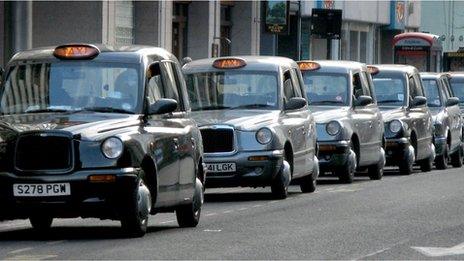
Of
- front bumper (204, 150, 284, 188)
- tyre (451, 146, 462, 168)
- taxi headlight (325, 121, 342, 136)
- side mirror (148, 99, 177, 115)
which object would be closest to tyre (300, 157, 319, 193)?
taxi headlight (325, 121, 342, 136)

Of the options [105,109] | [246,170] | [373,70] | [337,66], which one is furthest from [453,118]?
[105,109]

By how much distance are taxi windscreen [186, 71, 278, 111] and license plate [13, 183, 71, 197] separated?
790cm

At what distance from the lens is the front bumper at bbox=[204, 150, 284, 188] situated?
2145 centimetres

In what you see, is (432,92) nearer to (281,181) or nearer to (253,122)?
(281,181)

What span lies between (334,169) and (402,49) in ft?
107

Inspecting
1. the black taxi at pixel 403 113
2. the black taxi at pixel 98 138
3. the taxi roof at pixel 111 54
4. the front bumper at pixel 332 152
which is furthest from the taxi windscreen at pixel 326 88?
the taxi roof at pixel 111 54

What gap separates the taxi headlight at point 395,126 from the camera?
30.4 meters

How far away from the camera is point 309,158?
23.7 metres

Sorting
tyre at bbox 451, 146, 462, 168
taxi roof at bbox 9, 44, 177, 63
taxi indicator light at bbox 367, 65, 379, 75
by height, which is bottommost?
tyre at bbox 451, 146, 462, 168

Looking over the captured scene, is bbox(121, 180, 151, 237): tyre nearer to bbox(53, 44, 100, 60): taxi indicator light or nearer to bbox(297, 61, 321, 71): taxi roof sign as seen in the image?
bbox(53, 44, 100, 60): taxi indicator light

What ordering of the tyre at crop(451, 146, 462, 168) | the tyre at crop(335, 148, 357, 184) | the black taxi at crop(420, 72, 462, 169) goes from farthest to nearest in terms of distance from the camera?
the tyre at crop(451, 146, 462, 168), the black taxi at crop(420, 72, 462, 169), the tyre at crop(335, 148, 357, 184)

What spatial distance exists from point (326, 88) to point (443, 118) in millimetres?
7317

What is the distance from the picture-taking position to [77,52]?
1641cm

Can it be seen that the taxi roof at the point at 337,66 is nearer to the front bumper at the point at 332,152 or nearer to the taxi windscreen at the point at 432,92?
the front bumper at the point at 332,152
